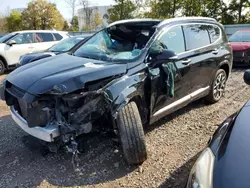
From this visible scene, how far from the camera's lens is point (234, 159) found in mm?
1856

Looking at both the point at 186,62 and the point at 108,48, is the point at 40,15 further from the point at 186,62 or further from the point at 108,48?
the point at 186,62

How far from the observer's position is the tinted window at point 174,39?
3.95 meters

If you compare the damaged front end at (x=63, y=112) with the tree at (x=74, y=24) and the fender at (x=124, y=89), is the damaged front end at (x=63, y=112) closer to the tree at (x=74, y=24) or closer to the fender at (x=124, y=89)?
the fender at (x=124, y=89)

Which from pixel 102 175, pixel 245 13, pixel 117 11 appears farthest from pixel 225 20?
pixel 102 175

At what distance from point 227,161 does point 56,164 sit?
7.46ft

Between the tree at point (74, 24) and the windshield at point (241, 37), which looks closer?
the windshield at point (241, 37)

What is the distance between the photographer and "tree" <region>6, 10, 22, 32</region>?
2864cm

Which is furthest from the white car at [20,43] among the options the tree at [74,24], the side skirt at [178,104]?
the tree at [74,24]

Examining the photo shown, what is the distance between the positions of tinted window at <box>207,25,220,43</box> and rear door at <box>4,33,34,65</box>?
7.92 m

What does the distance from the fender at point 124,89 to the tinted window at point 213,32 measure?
7.86ft

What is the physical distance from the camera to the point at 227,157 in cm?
189

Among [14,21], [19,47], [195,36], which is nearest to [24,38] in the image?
[19,47]

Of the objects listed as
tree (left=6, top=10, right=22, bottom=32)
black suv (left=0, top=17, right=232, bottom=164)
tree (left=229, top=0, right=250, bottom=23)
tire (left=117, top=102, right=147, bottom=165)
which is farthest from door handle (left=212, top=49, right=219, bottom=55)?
tree (left=6, top=10, right=22, bottom=32)

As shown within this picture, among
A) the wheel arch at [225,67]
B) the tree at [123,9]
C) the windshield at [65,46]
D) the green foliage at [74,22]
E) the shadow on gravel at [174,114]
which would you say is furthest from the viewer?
the green foliage at [74,22]
